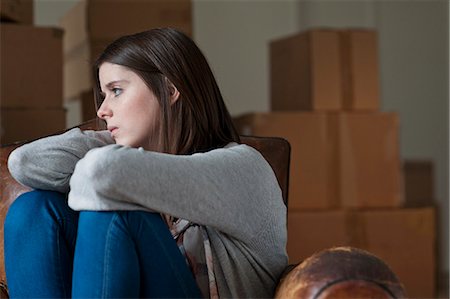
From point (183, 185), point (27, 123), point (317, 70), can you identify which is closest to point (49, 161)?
point (183, 185)

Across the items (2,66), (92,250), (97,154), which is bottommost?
(92,250)

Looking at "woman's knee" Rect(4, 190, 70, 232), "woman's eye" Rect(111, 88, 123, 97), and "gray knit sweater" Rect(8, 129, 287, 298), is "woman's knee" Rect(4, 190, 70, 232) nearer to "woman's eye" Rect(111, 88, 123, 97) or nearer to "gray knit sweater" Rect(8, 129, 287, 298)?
"gray knit sweater" Rect(8, 129, 287, 298)

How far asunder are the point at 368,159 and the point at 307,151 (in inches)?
10.2

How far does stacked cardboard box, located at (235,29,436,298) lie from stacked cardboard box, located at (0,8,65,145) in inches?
31.5

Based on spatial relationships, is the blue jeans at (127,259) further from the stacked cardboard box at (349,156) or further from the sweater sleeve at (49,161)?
the stacked cardboard box at (349,156)

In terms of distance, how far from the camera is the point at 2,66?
2.89m

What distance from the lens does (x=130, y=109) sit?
1608mm

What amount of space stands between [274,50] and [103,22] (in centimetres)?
78

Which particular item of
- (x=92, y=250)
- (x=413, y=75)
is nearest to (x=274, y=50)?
(x=413, y=75)

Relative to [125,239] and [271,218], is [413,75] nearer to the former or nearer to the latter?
[271,218]

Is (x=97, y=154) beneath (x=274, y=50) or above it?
beneath

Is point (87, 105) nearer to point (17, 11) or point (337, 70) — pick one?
point (17, 11)

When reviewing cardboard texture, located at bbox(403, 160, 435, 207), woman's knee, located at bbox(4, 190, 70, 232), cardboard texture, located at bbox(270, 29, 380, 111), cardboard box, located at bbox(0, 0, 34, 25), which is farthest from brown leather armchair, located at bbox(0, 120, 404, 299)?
cardboard texture, located at bbox(403, 160, 435, 207)

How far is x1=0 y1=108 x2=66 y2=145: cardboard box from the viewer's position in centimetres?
291
